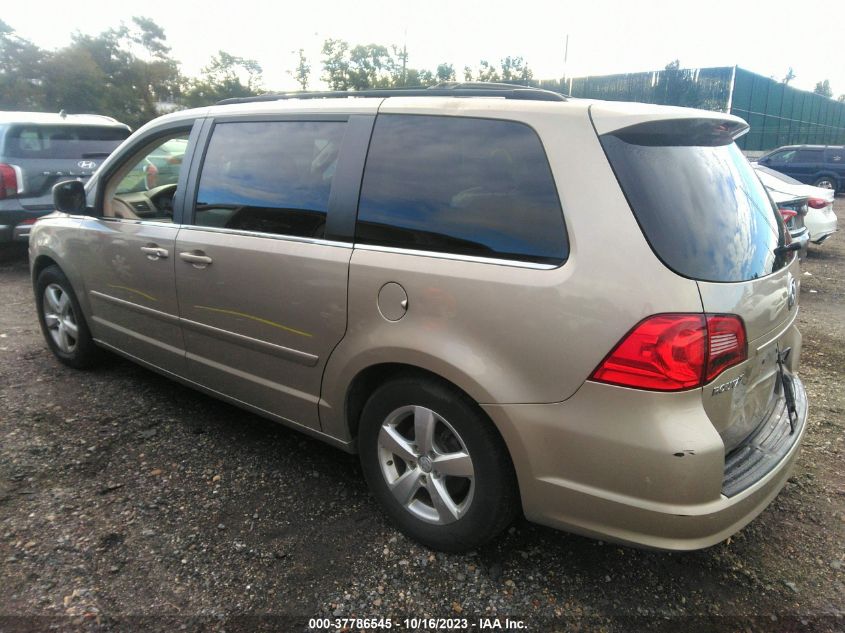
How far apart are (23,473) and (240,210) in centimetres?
164

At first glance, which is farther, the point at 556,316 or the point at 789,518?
the point at 789,518

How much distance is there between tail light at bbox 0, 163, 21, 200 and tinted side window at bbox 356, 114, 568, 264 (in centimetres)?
638

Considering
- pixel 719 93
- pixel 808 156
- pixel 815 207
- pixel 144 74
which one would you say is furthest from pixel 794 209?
pixel 144 74

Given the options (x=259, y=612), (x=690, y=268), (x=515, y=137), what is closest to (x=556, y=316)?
(x=690, y=268)

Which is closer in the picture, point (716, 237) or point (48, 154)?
point (716, 237)

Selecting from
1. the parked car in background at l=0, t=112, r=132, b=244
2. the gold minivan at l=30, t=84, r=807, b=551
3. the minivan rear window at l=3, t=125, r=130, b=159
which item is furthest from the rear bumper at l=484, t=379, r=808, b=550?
the minivan rear window at l=3, t=125, r=130, b=159

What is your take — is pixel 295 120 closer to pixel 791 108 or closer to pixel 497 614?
pixel 497 614

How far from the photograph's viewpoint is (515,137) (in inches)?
84.6

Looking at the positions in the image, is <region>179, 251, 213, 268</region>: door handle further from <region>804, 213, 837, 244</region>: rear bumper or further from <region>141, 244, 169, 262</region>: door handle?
<region>804, 213, 837, 244</region>: rear bumper

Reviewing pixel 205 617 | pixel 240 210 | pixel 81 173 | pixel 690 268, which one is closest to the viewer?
pixel 690 268

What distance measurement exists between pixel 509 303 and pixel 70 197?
306cm

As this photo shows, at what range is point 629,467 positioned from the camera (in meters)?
1.88

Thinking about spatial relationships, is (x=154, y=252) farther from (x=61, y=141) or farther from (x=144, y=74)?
(x=144, y=74)

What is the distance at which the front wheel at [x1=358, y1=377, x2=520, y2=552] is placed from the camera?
2.17 metres
